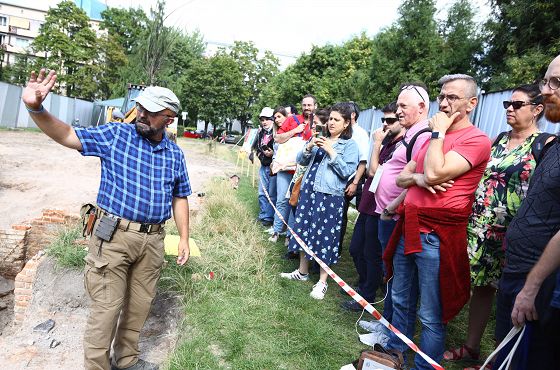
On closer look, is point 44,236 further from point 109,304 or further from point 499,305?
point 499,305

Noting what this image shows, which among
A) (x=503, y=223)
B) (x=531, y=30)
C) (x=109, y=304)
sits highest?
(x=531, y=30)

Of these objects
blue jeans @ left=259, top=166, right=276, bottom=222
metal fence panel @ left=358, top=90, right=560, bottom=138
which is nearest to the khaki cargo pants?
blue jeans @ left=259, top=166, right=276, bottom=222

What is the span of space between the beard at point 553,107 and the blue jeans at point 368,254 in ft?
6.27

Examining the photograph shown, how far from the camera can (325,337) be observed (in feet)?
10.3

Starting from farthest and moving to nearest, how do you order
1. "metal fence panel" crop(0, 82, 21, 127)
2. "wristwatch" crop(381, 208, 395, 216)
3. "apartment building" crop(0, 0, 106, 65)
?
"apartment building" crop(0, 0, 106, 65) < "metal fence panel" crop(0, 82, 21, 127) < "wristwatch" crop(381, 208, 395, 216)

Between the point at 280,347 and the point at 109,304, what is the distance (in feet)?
4.10

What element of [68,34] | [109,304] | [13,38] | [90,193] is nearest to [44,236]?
[90,193]

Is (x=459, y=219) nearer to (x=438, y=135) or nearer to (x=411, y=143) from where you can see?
(x=438, y=135)

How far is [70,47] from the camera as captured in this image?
112ft

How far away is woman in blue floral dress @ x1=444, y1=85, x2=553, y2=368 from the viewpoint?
8.68ft

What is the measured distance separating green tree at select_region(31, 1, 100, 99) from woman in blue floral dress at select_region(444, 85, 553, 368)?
37.7 metres

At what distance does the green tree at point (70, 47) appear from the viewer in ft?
112

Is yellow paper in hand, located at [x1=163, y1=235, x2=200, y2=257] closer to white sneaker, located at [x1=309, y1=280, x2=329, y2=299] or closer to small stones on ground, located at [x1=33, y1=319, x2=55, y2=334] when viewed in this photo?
small stones on ground, located at [x1=33, y1=319, x2=55, y2=334]

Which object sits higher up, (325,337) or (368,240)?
(368,240)
